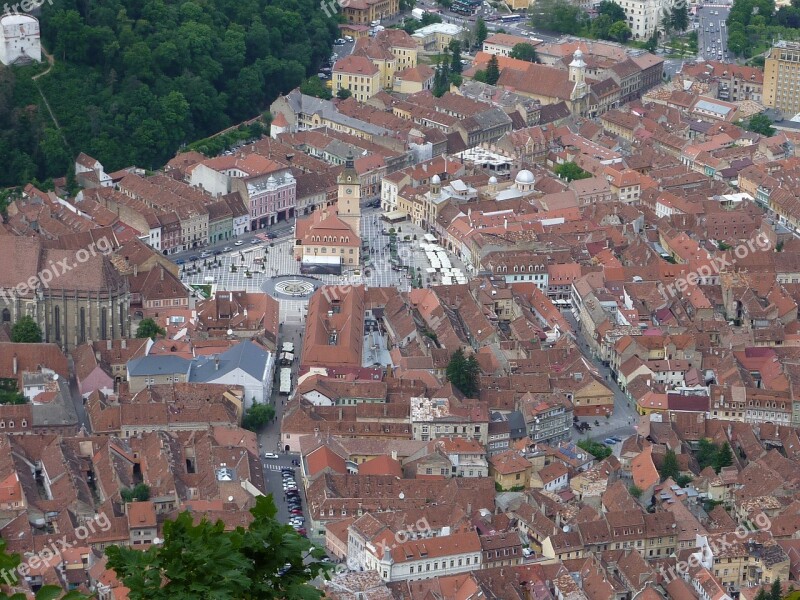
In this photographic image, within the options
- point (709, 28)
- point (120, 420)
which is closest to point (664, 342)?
point (120, 420)

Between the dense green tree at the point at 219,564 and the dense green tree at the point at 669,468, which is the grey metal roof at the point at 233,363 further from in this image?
the dense green tree at the point at 219,564

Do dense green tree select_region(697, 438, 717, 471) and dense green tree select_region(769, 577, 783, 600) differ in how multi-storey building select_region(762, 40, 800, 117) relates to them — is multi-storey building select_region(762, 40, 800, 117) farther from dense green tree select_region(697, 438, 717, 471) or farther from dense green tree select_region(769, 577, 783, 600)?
dense green tree select_region(769, 577, 783, 600)

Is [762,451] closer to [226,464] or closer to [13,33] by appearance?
[226,464]

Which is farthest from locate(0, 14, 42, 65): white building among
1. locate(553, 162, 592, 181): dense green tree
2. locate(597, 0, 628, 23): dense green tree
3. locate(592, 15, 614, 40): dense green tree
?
locate(597, 0, 628, 23): dense green tree

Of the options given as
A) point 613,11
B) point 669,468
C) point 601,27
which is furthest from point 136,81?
point 669,468

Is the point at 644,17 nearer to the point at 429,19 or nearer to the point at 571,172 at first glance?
the point at 429,19
